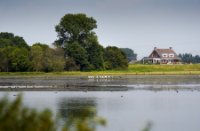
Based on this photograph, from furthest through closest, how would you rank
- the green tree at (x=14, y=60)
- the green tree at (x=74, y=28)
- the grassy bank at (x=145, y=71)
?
the green tree at (x=74, y=28)
the grassy bank at (x=145, y=71)
the green tree at (x=14, y=60)

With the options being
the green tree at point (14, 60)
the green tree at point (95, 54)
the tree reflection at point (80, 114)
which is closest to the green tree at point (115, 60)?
the green tree at point (95, 54)

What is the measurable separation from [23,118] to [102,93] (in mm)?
63296

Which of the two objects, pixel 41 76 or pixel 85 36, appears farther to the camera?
pixel 85 36

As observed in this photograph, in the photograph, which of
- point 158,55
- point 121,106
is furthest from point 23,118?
point 158,55

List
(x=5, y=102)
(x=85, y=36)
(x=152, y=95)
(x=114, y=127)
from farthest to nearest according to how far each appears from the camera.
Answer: (x=85, y=36), (x=152, y=95), (x=114, y=127), (x=5, y=102)

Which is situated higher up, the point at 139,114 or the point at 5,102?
the point at 5,102

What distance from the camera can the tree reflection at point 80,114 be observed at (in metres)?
5.98

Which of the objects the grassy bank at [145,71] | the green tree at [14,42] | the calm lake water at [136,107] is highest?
the green tree at [14,42]

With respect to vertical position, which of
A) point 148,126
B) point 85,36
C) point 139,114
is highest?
point 85,36

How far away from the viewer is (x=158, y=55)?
6757 inches

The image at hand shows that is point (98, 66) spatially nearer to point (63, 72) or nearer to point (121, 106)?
point (63, 72)

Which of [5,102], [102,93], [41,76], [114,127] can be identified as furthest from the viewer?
[41,76]

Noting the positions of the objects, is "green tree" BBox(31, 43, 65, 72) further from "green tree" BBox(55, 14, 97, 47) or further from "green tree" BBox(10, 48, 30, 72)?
"green tree" BBox(55, 14, 97, 47)

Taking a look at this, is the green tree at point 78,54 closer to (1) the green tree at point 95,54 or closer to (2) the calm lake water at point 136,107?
(1) the green tree at point 95,54
